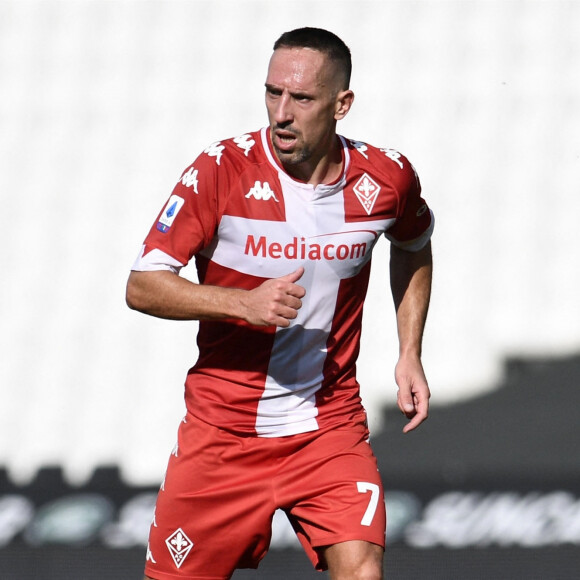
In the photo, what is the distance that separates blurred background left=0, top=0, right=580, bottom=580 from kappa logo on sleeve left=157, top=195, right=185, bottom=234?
2.63m

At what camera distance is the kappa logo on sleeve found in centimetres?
330

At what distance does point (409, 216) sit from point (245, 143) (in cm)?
59

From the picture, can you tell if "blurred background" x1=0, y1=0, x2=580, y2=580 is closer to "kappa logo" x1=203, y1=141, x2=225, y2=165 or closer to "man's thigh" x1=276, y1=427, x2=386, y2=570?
"man's thigh" x1=276, y1=427, x2=386, y2=570

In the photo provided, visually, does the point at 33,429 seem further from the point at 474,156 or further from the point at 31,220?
the point at 474,156

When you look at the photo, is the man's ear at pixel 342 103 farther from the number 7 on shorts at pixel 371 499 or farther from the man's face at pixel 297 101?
the number 7 on shorts at pixel 371 499

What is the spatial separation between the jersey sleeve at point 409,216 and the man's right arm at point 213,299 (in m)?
0.69

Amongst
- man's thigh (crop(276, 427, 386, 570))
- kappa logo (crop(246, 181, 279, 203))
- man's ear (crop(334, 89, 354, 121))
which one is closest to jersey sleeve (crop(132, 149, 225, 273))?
kappa logo (crop(246, 181, 279, 203))

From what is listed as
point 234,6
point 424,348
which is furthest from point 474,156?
point 234,6

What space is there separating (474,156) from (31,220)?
90.9 inches

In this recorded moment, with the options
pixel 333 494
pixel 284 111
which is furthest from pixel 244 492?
pixel 284 111

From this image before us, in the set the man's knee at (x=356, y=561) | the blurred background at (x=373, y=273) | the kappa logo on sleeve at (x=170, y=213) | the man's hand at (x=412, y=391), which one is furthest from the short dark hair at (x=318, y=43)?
the blurred background at (x=373, y=273)

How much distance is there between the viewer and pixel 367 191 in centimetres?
355

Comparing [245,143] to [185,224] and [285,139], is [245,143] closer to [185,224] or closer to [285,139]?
[285,139]

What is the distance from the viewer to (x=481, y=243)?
19.5ft
